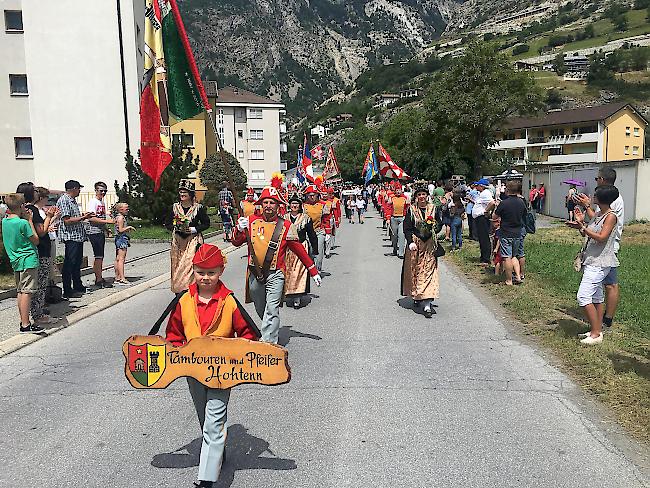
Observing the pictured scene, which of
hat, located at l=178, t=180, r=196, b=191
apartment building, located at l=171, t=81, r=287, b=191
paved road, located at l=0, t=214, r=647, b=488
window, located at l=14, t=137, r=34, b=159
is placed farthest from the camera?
apartment building, located at l=171, t=81, r=287, b=191

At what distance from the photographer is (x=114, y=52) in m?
31.3

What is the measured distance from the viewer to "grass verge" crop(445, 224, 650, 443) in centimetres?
539

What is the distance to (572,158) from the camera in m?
83.4

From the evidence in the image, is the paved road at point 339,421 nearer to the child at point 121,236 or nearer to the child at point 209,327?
the child at point 209,327

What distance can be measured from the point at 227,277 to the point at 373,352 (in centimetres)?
684

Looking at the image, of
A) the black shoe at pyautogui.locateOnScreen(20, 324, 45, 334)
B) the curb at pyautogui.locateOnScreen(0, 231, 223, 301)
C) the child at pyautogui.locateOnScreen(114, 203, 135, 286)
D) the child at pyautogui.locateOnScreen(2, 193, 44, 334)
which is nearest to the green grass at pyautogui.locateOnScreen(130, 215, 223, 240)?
the curb at pyautogui.locateOnScreen(0, 231, 223, 301)

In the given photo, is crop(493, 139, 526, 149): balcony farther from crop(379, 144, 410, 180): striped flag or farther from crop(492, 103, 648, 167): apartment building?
crop(379, 144, 410, 180): striped flag

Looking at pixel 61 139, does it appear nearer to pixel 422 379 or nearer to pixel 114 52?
pixel 114 52

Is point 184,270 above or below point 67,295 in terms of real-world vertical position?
above

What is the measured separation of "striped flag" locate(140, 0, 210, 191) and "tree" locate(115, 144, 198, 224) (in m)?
16.3

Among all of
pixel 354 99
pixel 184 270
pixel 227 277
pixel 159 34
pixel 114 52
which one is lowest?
pixel 227 277

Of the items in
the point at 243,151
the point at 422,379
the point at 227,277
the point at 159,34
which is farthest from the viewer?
the point at 243,151

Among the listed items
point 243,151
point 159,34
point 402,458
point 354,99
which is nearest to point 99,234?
point 159,34

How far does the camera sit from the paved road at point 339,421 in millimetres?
4016
